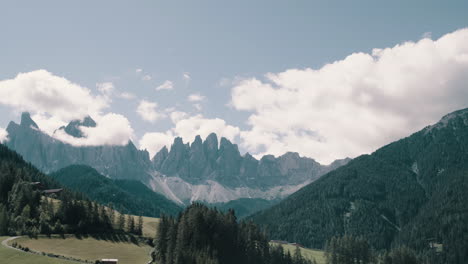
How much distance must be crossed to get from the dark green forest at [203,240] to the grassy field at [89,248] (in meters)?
9.82

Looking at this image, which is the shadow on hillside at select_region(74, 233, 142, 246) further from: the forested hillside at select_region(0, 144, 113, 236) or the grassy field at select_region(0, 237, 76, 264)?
the grassy field at select_region(0, 237, 76, 264)

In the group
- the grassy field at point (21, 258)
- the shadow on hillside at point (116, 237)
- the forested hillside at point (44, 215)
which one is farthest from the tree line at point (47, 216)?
the grassy field at point (21, 258)

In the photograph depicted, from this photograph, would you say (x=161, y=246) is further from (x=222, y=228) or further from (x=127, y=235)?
(x=127, y=235)

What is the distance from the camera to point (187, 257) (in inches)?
5207

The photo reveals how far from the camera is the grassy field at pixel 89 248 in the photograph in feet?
476

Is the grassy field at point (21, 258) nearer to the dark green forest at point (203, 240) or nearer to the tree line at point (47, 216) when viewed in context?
the dark green forest at point (203, 240)

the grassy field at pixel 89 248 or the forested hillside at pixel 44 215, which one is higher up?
the forested hillside at pixel 44 215

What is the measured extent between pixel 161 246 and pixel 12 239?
163ft

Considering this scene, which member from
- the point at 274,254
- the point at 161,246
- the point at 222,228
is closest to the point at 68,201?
the point at 161,246

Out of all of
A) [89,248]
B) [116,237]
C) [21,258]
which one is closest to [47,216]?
[116,237]

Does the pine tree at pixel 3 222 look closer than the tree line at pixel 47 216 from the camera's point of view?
Yes

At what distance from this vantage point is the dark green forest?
136750 mm

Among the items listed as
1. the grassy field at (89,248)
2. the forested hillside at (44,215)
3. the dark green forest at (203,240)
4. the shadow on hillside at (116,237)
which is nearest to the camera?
the dark green forest at (203,240)

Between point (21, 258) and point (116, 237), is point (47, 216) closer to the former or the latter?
point (116, 237)
